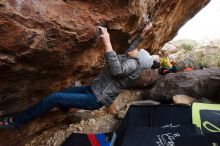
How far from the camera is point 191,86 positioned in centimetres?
701

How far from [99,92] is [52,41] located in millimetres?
1056

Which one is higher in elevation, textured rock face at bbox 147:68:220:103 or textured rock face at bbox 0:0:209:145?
textured rock face at bbox 0:0:209:145

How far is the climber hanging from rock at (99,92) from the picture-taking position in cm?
427

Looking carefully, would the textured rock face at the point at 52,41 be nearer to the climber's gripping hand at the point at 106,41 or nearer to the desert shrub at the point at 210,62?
the climber's gripping hand at the point at 106,41

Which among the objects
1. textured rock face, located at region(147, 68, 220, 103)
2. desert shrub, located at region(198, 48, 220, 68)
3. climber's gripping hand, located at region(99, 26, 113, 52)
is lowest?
textured rock face, located at region(147, 68, 220, 103)

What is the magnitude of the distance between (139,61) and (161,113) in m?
1.89

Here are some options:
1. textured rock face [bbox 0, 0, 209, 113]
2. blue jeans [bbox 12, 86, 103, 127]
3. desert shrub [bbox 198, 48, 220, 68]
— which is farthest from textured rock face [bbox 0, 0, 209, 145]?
desert shrub [bbox 198, 48, 220, 68]

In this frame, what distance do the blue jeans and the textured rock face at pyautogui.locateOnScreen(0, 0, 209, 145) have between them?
37cm

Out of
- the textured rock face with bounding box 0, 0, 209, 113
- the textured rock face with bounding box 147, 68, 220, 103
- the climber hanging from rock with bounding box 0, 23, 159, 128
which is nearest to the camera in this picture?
the textured rock face with bounding box 0, 0, 209, 113

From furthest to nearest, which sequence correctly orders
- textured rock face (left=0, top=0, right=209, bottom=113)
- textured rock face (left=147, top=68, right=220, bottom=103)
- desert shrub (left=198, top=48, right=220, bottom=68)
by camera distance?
desert shrub (left=198, top=48, right=220, bottom=68), textured rock face (left=147, top=68, right=220, bottom=103), textured rock face (left=0, top=0, right=209, bottom=113)

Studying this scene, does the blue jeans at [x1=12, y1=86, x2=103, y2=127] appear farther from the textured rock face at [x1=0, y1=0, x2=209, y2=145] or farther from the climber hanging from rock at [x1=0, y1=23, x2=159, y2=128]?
the textured rock face at [x1=0, y1=0, x2=209, y2=145]

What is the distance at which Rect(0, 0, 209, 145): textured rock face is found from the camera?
3779 mm

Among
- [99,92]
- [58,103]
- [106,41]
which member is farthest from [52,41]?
[99,92]

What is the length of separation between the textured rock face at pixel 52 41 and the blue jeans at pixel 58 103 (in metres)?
0.37
